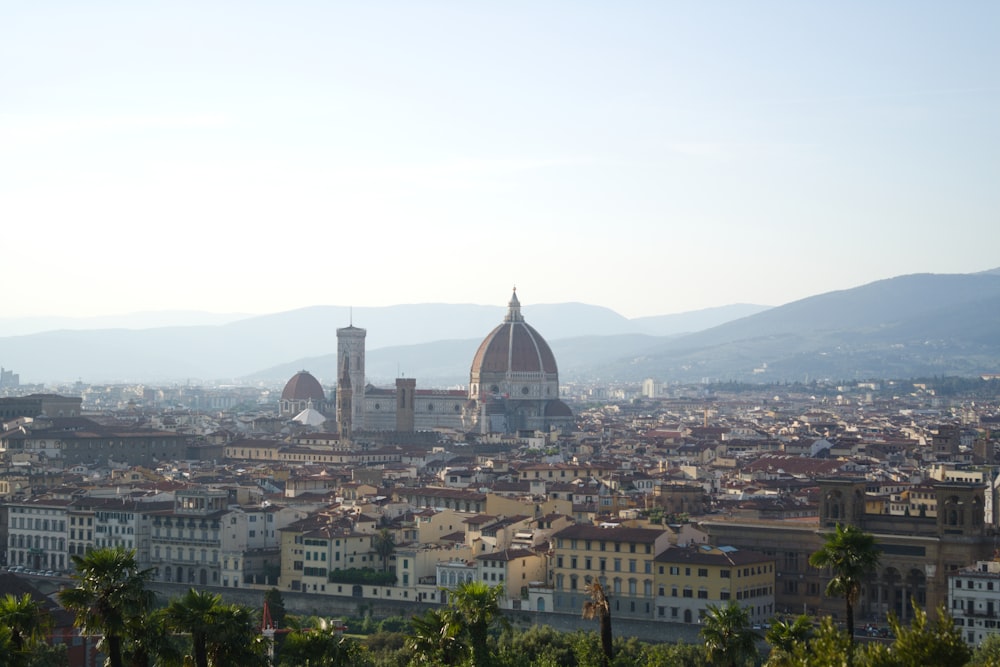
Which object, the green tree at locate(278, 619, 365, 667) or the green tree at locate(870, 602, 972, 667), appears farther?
the green tree at locate(278, 619, 365, 667)

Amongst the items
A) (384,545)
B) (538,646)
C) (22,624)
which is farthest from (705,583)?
(22,624)

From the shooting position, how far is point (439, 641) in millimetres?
38125

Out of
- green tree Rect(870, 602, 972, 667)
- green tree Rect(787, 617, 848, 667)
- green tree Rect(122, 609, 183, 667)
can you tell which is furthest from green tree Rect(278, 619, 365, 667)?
green tree Rect(870, 602, 972, 667)

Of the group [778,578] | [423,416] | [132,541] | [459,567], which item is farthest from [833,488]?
[423,416]

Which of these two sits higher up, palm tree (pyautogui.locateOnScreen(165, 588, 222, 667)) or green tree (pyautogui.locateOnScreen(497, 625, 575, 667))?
palm tree (pyautogui.locateOnScreen(165, 588, 222, 667))

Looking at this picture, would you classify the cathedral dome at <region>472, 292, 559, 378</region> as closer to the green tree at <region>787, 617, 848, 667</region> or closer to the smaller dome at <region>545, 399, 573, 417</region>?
the smaller dome at <region>545, 399, 573, 417</region>

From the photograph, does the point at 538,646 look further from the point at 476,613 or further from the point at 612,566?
the point at 476,613

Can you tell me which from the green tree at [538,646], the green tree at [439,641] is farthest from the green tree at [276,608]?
the green tree at [439,641]

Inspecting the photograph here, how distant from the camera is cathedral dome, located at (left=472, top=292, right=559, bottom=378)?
605ft

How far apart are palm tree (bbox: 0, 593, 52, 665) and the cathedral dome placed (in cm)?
14935

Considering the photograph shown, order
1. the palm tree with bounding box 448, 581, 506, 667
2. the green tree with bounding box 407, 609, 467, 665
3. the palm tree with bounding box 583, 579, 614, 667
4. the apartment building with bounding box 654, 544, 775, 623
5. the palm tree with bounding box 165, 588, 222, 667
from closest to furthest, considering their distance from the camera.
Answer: the palm tree with bounding box 165, 588, 222, 667
the green tree with bounding box 407, 609, 467, 665
the palm tree with bounding box 448, 581, 506, 667
the palm tree with bounding box 583, 579, 614, 667
the apartment building with bounding box 654, 544, 775, 623

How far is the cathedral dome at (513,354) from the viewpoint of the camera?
18449 centimetres

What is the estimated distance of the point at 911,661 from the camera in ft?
90.1

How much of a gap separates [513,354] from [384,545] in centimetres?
11296
